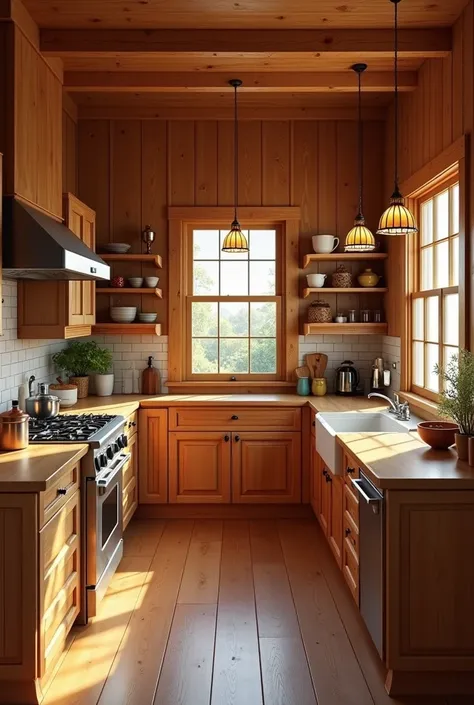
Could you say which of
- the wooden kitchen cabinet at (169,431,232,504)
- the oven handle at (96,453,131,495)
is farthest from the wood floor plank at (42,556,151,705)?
the wooden kitchen cabinet at (169,431,232,504)

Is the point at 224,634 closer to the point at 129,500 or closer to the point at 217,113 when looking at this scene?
the point at 129,500

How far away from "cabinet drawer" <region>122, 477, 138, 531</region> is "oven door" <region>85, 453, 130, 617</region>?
18.0 inches

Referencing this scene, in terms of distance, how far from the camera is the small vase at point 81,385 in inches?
192

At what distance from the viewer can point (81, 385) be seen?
489 centimetres

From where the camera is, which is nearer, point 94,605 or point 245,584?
point 94,605

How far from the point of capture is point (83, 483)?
3.13 metres

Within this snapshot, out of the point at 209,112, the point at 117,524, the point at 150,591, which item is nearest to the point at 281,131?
the point at 209,112

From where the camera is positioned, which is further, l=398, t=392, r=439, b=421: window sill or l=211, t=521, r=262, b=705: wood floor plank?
l=398, t=392, r=439, b=421: window sill

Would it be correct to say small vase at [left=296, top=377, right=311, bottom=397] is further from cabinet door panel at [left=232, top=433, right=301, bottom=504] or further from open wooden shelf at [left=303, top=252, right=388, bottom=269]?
open wooden shelf at [left=303, top=252, right=388, bottom=269]

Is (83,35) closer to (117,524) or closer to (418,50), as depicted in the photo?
(418,50)

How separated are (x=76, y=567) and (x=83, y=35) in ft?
10.1

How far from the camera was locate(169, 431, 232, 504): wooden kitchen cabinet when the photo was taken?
471cm

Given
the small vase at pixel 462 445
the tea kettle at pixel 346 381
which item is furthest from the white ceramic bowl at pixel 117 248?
the small vase at pixel 462 445

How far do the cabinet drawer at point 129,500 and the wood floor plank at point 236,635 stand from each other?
2.30 feet
